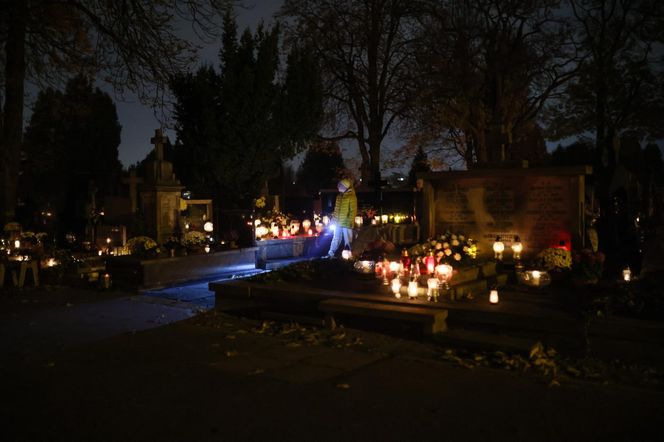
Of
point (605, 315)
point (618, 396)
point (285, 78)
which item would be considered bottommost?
point (618, 396)

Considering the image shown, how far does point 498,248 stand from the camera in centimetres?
1108

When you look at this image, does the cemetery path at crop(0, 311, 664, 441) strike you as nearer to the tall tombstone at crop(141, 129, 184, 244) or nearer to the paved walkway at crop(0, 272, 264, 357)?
the paved walkway at crop(0, 272, 264, 357)

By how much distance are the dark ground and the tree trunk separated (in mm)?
9666

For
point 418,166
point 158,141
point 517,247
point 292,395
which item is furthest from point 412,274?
point 418,166

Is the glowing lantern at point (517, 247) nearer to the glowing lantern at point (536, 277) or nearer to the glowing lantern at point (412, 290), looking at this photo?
the glowing lantern at point (536, 277)

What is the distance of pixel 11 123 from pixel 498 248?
1323 centimetres

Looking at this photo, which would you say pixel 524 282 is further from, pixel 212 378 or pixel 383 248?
pixel 212 378

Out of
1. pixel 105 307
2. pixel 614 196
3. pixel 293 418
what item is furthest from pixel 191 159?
pixel 293 418

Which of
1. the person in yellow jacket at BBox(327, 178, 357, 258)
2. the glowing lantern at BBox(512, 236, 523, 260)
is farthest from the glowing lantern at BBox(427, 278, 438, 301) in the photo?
the person in yellow jacket at BBox(327, 178, 357, 258)

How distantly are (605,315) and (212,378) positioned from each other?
453cm

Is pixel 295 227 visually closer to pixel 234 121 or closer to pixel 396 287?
pixel 234 121

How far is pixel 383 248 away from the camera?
1077cm

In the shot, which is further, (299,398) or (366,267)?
(366,267)

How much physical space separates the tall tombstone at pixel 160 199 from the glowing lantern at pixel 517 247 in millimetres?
9590
